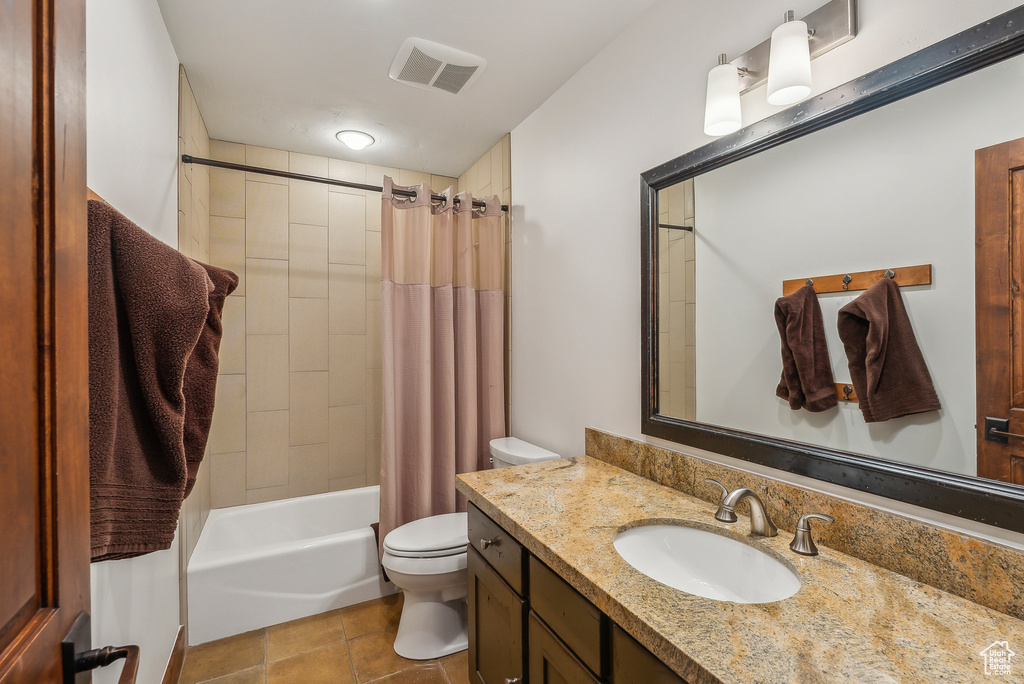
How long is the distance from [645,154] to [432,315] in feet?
3.93

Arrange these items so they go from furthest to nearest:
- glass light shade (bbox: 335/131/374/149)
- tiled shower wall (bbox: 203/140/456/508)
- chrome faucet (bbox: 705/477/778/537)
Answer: tiled shower wall (bbox: 203/140/456/508)
glass light shade (bbox: 335/131/374/149)
chrome faucet (bbox: 705/477/778/537)

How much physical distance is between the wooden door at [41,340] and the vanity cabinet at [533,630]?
0.81m

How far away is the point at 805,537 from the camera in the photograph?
1.02m

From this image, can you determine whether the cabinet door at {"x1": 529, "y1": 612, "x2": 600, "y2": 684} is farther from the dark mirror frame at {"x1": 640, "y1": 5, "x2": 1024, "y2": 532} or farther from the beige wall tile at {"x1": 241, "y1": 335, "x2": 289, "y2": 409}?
the beige wall tile at {"x1": 241, "y1": 335, "x2": 289, "y2": 409}

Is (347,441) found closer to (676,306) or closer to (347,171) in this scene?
(347,171)

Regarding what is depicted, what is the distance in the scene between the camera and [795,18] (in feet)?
3.77

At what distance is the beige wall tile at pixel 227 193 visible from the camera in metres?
2.57

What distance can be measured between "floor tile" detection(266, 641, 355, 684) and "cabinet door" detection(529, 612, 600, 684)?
0.98m

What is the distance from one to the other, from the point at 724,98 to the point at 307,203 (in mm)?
2357

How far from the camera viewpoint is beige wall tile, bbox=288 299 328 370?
9.04 feet

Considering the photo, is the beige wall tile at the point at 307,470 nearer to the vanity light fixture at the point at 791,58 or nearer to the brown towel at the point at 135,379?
the brown towel at the point at 135,379

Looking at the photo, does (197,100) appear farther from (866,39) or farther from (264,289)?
(866,39)

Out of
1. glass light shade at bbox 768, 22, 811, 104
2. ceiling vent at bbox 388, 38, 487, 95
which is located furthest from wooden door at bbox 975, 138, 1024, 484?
ceiling vent at bbox 388, 38, 487, 95

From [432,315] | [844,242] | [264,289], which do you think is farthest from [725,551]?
[264,289]
